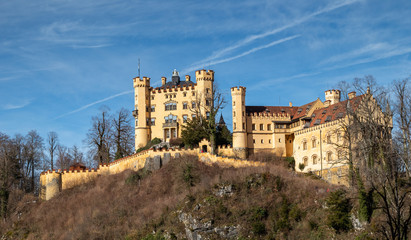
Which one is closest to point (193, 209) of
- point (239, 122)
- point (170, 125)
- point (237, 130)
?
point (237, 130)

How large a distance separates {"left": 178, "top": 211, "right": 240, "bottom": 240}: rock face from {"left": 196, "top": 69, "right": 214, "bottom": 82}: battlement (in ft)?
103

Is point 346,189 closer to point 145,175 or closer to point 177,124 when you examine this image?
point 145,175

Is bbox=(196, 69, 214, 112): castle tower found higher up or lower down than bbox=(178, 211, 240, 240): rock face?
higher up

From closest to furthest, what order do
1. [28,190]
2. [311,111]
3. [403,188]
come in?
[403,188] < [311,111] < [28,190]

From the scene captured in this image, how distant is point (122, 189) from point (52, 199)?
32.3ft

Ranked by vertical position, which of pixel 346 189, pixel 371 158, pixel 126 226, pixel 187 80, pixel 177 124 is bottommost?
pixel 126 226

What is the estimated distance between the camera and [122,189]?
56656mm

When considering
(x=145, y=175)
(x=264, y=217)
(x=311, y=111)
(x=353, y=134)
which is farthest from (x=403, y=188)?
(x=145, y=175)

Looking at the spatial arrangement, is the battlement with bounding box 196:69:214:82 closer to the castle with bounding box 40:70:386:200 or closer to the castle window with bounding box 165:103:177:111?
the castle with bounding box 40:70:386:200

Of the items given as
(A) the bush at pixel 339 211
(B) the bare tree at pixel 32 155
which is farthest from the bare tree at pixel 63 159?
(A) the bush at pixel 339 211

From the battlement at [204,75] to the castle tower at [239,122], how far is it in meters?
6.23

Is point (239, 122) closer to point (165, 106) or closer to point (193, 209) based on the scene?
point (165, 106)

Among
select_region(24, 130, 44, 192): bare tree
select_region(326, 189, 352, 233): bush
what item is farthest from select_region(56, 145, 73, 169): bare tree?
select_region(326, 189, 352, 233): bush

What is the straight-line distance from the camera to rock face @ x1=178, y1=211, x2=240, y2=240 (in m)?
44.5
